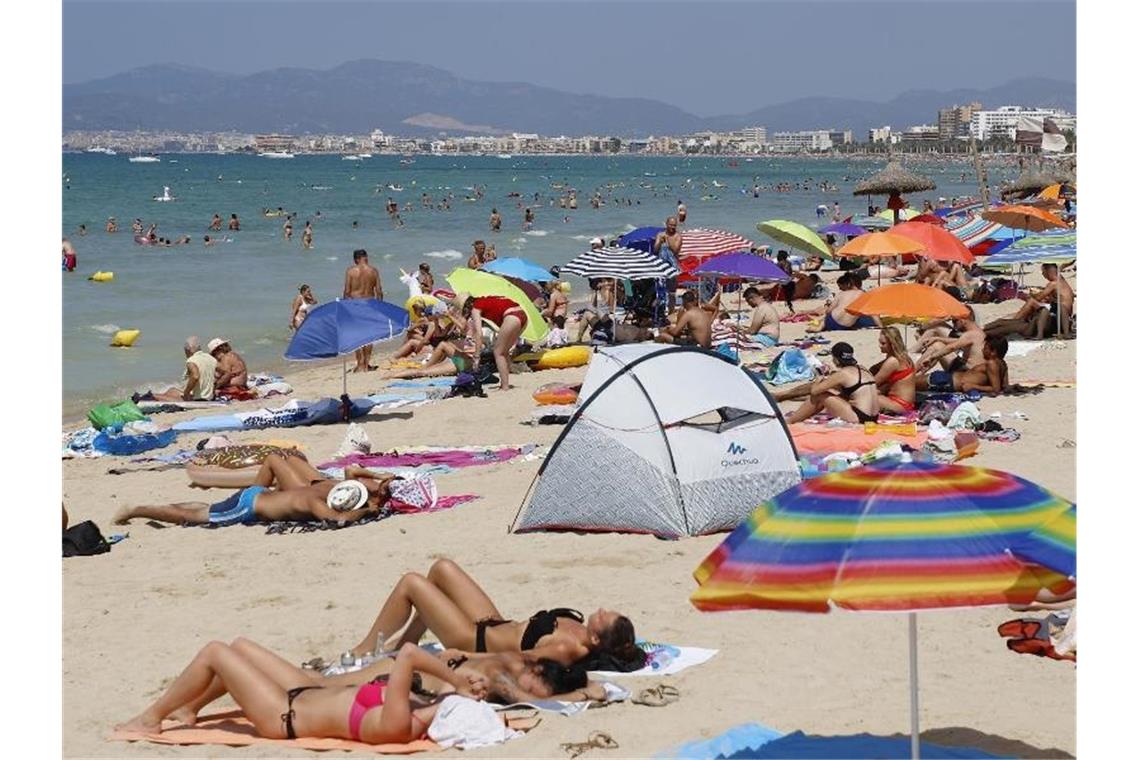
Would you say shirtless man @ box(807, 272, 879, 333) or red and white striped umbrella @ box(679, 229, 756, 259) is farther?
red and white striped umbrella @ box(679, 229, 756, 259)

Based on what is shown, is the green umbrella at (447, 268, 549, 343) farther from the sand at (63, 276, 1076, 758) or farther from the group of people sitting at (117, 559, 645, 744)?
the group of people sitting at (117, 559, 645, 744)

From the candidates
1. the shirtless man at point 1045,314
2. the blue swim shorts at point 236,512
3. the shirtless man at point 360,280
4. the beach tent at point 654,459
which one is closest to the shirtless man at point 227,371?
the shirtless man at point 360,280

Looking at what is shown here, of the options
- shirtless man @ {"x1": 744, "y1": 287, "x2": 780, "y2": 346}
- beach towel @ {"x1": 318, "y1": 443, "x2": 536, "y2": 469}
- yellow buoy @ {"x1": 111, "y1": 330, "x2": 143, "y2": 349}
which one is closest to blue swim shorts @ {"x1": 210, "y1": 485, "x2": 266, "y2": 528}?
beach towel @ {"x1": 318, "y1": 443, "x2": 536, "y2": 469}

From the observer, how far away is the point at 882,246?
1541cm

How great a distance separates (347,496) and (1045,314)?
30.7 ft

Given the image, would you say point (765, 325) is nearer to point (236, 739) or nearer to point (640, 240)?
Result: point (640, 240)

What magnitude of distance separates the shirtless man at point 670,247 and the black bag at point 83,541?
10.5 meters

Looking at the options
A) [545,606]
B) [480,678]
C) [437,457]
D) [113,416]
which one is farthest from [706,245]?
[480,678]

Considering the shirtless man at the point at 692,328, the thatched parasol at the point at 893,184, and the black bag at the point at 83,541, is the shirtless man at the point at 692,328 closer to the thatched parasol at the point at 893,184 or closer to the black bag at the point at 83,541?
the black bag at the point at 83,541

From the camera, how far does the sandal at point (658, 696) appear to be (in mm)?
5852

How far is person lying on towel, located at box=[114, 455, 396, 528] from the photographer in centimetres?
911

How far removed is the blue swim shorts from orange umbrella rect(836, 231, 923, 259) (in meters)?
7.88

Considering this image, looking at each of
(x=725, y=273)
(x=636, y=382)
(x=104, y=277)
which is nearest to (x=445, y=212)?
(x=104, y=277)

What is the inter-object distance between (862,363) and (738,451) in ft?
21.7
